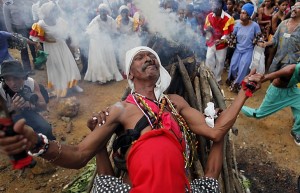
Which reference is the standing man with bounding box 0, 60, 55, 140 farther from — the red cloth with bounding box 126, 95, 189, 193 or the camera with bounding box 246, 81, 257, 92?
the camera with bounding box 246, 81, 257, 92

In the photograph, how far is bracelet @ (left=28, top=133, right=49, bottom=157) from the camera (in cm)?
207

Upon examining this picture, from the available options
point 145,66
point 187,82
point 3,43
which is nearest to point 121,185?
point 145,66

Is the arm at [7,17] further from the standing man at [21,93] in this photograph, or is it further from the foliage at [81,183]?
the foliage at [81,183]

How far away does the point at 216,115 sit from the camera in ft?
10.2

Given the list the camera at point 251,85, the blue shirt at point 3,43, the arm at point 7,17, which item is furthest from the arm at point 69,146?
the arm at point 7,17

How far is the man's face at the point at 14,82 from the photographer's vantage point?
13.2ft

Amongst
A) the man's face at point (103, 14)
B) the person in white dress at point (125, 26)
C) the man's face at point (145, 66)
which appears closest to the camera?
the man's face at point (145, 66)

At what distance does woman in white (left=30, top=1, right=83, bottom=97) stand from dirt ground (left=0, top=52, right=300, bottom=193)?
1.52 feet

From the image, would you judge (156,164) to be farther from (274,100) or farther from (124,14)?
(124,14)

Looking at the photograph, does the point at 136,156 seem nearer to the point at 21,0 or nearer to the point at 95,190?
the point at 95,190

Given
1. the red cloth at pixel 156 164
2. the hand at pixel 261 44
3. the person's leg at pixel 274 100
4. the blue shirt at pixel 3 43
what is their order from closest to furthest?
the red cloth at pixel 156 164, the person's leg at pixel 274 100, the blue shirt at pixel 3 43, the hand at pixel 261 44

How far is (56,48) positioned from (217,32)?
155 inches

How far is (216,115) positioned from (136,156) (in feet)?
3.36

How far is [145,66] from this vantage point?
10.5 feet
